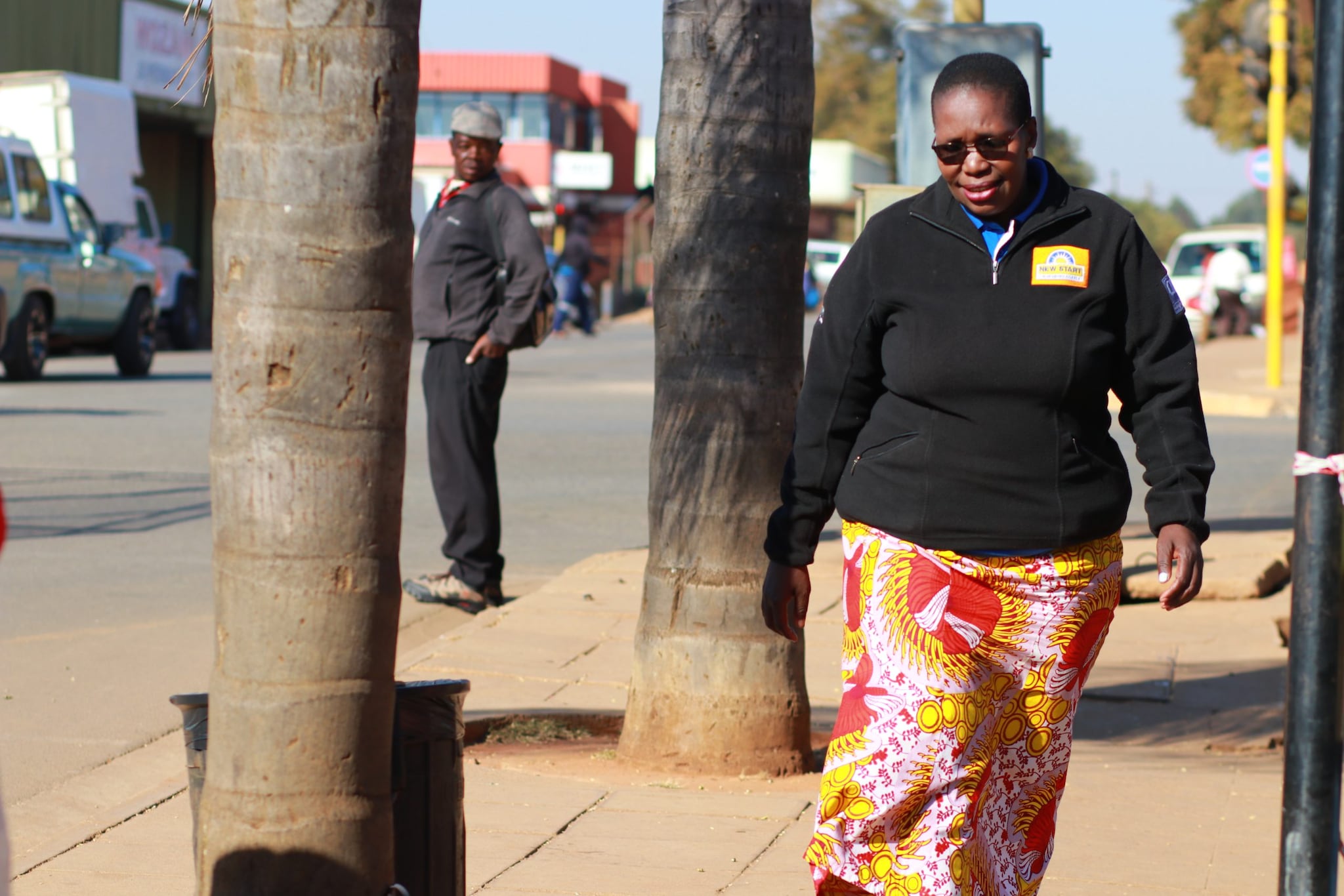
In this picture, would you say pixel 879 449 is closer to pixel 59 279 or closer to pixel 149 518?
pixel 149 518

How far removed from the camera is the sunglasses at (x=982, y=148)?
335 centimetres

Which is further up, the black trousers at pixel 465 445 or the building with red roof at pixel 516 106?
the building with red roof at pixel 516 106

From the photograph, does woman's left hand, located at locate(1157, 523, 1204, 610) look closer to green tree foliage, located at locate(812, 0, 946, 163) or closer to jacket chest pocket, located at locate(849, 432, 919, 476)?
jacket chest pocket, located at locate(849, 432, 919, 476)

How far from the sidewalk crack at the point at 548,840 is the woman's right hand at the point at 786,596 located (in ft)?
3.66

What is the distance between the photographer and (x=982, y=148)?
3354mm

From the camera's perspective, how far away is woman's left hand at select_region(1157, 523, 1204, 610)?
132 inches

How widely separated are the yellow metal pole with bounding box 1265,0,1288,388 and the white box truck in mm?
13071

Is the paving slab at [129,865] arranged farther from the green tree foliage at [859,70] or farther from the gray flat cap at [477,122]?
the green tree foliage at [859,70]

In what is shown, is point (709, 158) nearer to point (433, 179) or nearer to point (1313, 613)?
point (1313, 613)

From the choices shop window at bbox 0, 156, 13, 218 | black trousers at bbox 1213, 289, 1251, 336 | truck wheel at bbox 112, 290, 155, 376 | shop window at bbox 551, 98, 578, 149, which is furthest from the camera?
shop window at bbox 551, 98, 578, 149

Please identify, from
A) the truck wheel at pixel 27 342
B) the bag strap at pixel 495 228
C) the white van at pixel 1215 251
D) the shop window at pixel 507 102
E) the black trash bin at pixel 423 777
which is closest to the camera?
the black trash bin at pixel 423 777

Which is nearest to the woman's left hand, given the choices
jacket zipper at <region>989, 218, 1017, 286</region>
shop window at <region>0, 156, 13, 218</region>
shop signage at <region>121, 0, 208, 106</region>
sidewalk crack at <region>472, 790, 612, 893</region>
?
jacket zipper at <region>989, 218, 1017, 286</region>

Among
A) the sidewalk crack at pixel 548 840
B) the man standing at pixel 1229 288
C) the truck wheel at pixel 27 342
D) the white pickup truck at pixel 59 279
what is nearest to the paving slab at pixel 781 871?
the sidewalk crack at pixel 548 840

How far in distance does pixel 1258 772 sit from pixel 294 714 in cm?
367
